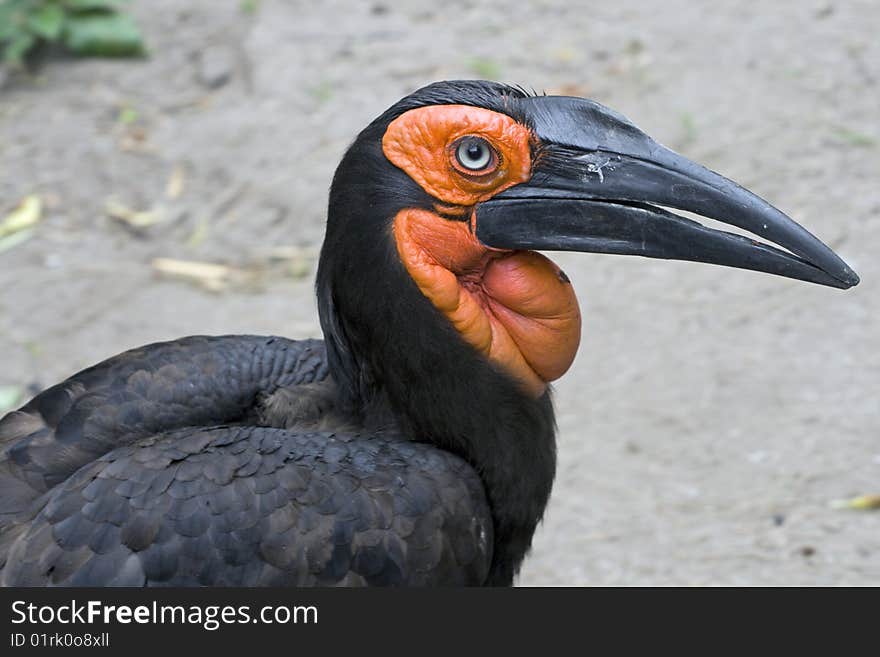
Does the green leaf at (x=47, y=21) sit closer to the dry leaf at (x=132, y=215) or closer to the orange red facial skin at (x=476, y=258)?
the dry leaf at (x=132, y=215)

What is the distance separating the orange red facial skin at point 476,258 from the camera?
2920 mm

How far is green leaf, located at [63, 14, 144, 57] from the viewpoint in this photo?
7164mm

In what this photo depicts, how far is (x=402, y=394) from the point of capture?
3.07 metres

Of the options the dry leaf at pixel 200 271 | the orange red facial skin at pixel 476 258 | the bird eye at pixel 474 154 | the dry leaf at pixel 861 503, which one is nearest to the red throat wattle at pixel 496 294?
the orange red facial skin at pixel 476 258

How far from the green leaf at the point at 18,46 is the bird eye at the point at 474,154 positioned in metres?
4.77

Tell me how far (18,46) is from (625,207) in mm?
5033

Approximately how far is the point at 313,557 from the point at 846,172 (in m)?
3.93

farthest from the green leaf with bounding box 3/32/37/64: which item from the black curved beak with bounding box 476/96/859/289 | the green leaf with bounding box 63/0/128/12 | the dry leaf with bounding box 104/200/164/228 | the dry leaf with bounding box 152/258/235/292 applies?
the black curved beak with bounding box 476/96/859/289

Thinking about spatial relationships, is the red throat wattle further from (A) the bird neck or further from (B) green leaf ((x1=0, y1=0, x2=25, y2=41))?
(B) green leaf ((x1=0, y1=0, x2=25, y2=41))

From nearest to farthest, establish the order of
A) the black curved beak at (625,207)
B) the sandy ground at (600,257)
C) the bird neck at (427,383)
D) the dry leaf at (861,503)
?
the black curved beak at (625,207), the bird neck at (427,383), the dry leaf at (861,503), the sandy ground at (600,257)

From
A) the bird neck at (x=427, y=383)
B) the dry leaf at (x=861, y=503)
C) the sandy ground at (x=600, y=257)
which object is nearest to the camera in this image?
the bird neck at (x=427, y=383)

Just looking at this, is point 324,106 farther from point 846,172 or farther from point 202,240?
point 846,172

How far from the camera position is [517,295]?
3021mm

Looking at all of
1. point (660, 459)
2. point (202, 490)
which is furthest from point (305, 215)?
point (202, 490)
